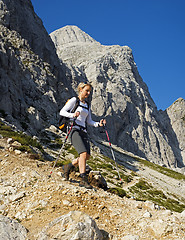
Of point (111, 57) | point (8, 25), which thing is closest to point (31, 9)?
point (8, 25)

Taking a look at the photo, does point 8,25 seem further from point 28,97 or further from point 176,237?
point 176,237

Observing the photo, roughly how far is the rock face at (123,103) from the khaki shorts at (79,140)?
106292 mm

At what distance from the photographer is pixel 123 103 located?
12556 cm

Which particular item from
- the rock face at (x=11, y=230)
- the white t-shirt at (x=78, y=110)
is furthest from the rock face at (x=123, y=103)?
the rock face at (x=11, y=230)

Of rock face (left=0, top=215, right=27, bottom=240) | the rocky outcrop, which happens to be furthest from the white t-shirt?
the rocky outcrop

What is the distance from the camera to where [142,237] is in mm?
4098

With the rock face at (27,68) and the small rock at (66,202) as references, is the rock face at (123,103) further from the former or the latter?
the small rock at (66,202)

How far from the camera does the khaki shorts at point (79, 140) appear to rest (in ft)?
21.0

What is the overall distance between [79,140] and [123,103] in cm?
12189

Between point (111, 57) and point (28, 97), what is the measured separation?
103185mm

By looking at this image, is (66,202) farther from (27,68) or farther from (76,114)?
(27,68)

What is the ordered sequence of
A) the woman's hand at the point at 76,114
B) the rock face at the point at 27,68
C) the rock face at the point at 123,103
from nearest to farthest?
the woman's hand at the point at 76,114 < the rock face at the point at 27,68 < the rock face at the point at 123,103

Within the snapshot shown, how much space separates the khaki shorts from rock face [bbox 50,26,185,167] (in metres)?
106

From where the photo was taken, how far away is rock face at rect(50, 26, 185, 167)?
390 feet
